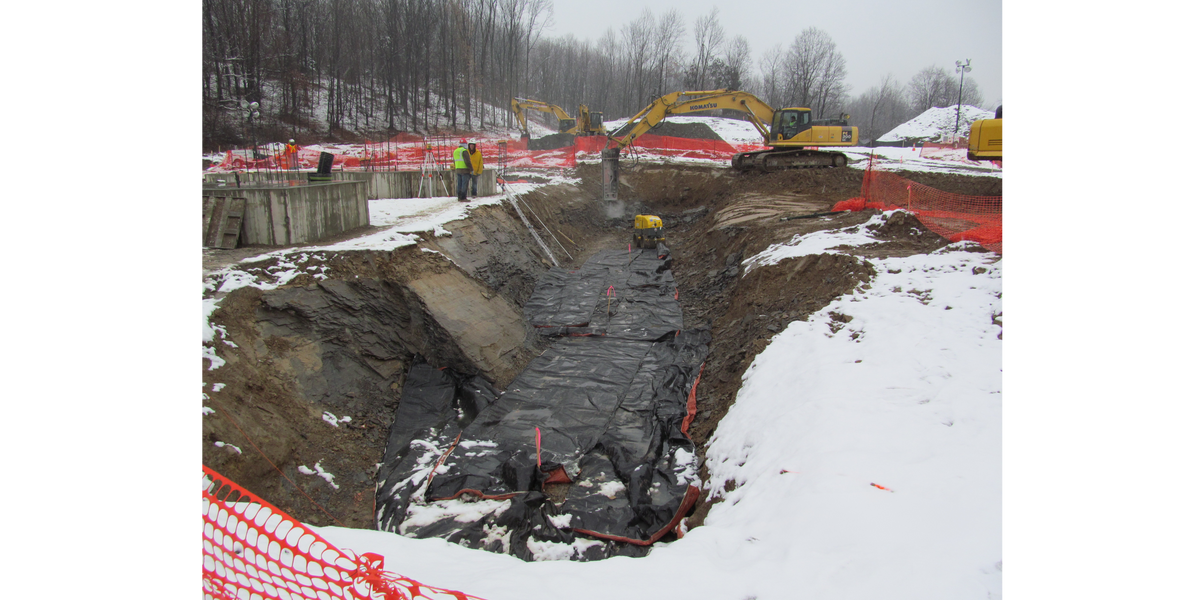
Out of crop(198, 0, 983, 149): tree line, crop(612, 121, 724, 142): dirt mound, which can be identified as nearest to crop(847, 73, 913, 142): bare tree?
crop(198, 0, 983, 149): tree line

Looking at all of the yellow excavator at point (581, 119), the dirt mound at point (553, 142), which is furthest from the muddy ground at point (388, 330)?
the dirt mound at point (553, 142)

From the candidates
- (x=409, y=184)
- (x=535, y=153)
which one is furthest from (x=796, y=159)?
(x=535, y=153)

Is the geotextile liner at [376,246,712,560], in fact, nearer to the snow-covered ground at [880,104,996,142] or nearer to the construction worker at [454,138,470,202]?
the construction worker at [454,138,470,202]

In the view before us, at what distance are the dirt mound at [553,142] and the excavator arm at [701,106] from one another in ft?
41.5

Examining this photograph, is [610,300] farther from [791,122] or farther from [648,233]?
[791,122]

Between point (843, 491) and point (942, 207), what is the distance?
39.2 feet

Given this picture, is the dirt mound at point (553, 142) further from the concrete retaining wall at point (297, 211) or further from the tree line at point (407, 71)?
the concrete retaining wall at point (297, 211)

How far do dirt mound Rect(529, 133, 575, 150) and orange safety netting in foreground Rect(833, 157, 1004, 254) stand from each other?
20045mm

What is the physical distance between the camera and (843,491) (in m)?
3.65

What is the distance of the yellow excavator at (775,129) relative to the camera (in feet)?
60.2
